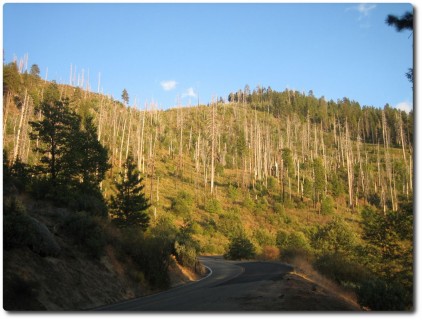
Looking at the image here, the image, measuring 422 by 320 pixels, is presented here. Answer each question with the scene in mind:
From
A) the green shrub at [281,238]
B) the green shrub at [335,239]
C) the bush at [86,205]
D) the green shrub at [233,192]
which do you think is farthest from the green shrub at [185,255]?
the green shrub at [233,192]

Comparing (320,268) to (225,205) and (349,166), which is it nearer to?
(225,205)

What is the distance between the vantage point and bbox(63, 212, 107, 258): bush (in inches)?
647

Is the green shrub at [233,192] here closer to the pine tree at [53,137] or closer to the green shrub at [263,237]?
the green shrub at [263,237]

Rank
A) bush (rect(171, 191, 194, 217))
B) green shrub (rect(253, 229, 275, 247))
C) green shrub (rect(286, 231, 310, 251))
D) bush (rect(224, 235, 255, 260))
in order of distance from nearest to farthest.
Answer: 1. bush (rect(224, 235, 255, 260))
2. green shrub (rect(286, 231, 310, 251))
3. green shrub (rect(253, 229, 275, 247))
4. bush (rect(171, 191, 194, 217))

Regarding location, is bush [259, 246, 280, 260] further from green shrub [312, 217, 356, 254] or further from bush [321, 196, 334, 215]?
bush [321, 196, 334, 215]

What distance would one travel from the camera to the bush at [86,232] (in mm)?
16438

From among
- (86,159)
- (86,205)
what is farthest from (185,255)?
(86,159)

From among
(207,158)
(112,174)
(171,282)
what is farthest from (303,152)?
(171,282)

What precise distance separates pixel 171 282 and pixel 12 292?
1142 cm

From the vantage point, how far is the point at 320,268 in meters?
24.8

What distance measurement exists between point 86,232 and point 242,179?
59.7 metres

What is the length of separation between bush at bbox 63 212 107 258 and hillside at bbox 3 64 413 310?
46.8 ft

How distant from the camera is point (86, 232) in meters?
16.7

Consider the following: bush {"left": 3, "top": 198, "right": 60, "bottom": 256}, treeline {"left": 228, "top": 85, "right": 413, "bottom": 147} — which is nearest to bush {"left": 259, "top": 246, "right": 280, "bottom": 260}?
bush {"left": 3, "top": 198, "right": 60, "bottom": 256}
